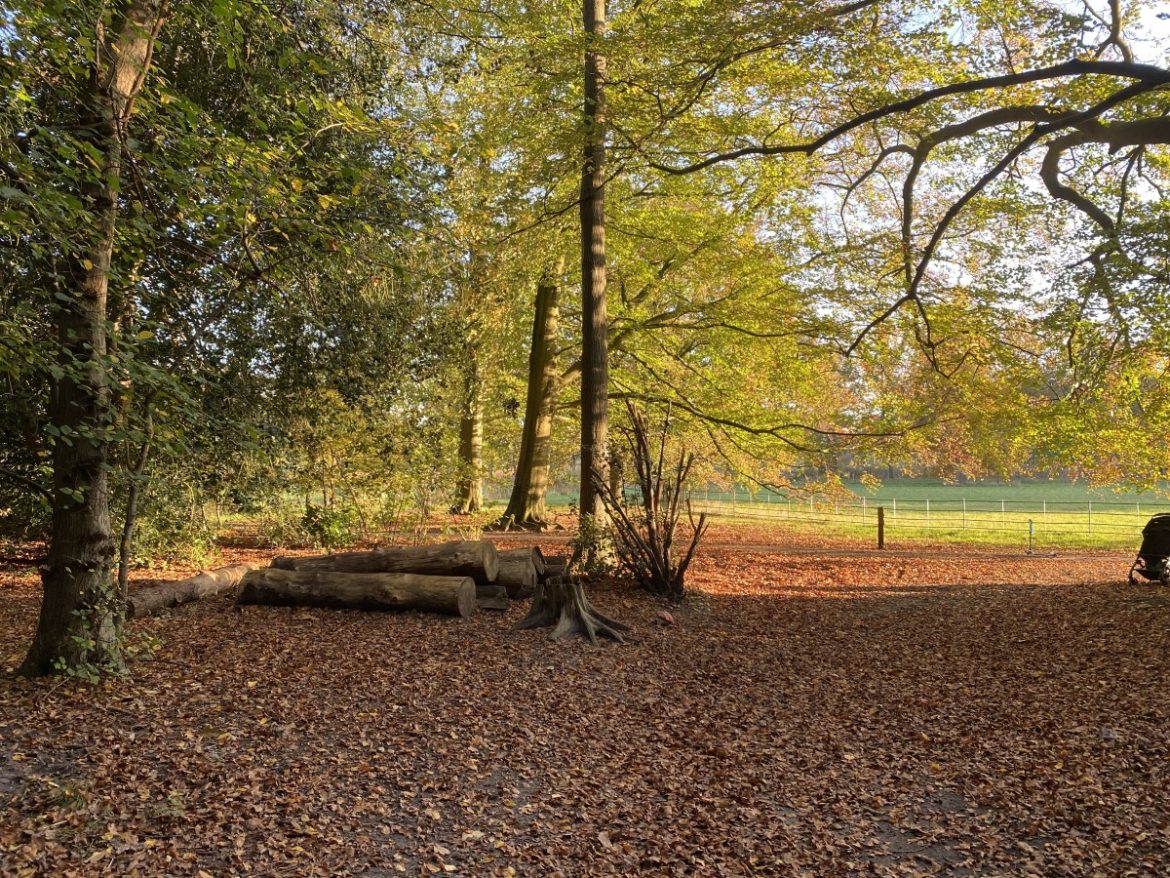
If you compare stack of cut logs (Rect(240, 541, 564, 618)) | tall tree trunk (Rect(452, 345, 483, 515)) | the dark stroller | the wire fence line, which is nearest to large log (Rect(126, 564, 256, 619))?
stack of cut logs (Rect(240, 541, 564, 618))

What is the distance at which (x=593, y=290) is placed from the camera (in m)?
11.1

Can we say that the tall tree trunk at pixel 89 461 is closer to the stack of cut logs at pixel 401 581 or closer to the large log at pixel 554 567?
the stack of cut logs at pixel 401 581

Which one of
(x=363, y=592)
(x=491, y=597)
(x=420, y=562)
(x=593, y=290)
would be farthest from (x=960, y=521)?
(x=363, y=592)

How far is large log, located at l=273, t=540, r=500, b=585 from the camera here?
27.3ft

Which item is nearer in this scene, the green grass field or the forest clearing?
the forest clearing

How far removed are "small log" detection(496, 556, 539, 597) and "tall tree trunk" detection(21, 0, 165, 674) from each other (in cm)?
423

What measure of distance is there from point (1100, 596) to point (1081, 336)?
319 cm

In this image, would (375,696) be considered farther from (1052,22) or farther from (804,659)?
(1052,22)

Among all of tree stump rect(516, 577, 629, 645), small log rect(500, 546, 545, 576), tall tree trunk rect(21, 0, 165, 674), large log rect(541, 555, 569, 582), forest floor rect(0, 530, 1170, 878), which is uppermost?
tall tree trunk rect(21, 0, 165, 674)

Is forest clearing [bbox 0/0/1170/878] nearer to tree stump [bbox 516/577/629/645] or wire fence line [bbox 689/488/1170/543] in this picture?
tree stump [bbox 516/577/629/645]

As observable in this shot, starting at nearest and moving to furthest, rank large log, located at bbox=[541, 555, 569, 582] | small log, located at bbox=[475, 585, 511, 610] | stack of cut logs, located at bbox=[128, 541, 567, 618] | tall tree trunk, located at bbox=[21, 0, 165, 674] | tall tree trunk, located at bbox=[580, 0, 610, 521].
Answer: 1. tall tree trunk, located at bbox=[21, 0, 165, 674]
2. stack of cut logs, located at bbox=[128, 541, 567, 618]
3. small log, located at bbox=[475, 585, 511, 610]
4. large log, located at bbox=[541, 555, 569, 582]
5. tall tree trunk, located at bbox=[580, 0, 610, 521]

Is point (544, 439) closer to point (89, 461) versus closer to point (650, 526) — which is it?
point (650, 526)

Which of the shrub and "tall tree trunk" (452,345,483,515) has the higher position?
"tall tree trunk" (452,345,483,515)

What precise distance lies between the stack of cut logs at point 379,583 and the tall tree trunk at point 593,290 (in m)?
2.27
